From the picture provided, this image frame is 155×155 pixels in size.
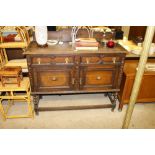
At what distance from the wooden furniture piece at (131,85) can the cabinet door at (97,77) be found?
0.20m

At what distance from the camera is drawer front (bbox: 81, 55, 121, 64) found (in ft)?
6.63

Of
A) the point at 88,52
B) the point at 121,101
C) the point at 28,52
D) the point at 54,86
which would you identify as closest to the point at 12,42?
the point at 28,52

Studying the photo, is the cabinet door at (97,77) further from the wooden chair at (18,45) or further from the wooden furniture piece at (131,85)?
the wooden chair at (18,45)

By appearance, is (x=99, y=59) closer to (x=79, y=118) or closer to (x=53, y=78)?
(x=53, y=78)

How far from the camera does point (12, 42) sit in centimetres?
241

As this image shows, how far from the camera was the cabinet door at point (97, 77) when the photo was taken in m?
2.11

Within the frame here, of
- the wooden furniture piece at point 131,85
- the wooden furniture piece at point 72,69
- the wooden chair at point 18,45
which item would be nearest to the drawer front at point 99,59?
the wooden furniture piece at point 72,69

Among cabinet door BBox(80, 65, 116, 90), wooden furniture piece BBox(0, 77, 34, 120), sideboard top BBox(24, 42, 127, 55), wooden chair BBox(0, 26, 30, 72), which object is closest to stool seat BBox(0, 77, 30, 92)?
wooden furniture piece BBox(0, 77, 34, 120)

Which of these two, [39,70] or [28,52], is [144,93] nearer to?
[39,70]

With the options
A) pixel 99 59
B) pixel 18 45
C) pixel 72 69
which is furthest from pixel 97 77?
pixel 18 45

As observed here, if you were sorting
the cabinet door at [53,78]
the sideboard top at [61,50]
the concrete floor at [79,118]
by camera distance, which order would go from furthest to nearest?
the concrete floor at [79,118], the cabinet door at [53,78], the sideboard top at [61,50]

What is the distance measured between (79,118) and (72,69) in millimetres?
774

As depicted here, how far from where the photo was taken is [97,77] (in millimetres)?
2174
